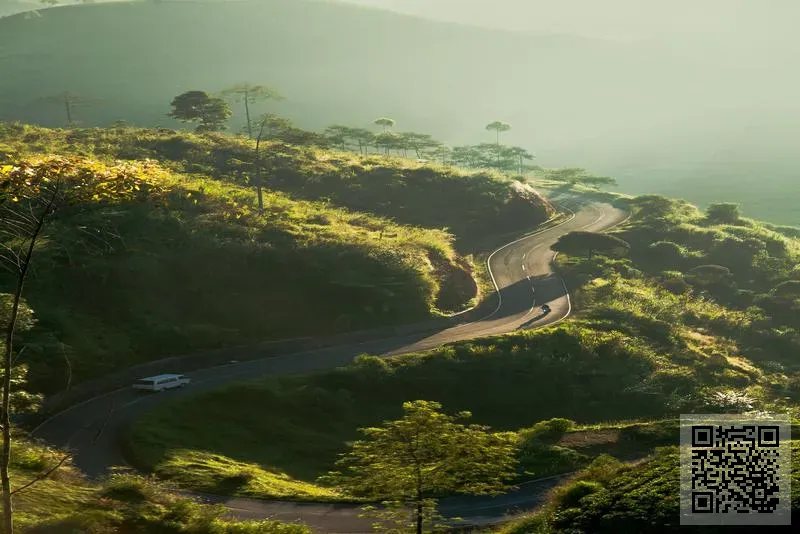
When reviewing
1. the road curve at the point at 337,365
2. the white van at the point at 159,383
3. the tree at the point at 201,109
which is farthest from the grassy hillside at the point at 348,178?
the white van at the point at 159,383

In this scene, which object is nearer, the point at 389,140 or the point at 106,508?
the point at 106,508

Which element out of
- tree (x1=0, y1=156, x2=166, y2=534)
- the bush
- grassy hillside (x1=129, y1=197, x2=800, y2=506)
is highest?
tree (x1=0, y1=156, x2=166, y2=534)

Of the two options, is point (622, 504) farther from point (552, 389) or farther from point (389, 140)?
point (389, 140)

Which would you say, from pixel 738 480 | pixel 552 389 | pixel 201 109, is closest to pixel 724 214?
pixel 552 389

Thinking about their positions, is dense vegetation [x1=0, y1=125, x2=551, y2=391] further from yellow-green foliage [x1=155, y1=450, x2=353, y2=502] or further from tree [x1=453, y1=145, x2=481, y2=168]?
tree [x1=453, y1=145, x2=481, y2=168]

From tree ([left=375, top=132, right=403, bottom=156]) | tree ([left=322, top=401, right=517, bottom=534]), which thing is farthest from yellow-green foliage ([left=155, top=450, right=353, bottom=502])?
tree ([left=375, top=132, right=403, bottom=156])

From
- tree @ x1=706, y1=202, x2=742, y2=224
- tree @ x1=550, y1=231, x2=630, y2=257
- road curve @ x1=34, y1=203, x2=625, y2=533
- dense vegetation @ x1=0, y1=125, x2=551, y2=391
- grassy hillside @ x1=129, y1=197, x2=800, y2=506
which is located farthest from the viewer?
tree @ x1=706, y1=202, x2=742, y2=224
